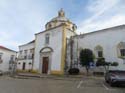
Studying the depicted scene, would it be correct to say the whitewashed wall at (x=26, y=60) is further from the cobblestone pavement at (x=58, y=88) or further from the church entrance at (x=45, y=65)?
the cobblestone pavement at (x=58, y=88)

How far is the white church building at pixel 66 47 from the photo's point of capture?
2000cm

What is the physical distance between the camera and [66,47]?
79.8 feet

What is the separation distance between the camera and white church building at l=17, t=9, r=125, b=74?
20.0m

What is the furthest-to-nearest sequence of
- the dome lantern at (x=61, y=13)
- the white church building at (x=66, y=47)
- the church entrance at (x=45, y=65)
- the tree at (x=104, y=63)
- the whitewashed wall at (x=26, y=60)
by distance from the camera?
the dome lantern at (x=61, y=13)
the whitewashed wall at (x=26, y=60)
the church entrance at (x=45, y=65)
the white church building at (x=66, y=47)
the tree at (x=104, y=63)

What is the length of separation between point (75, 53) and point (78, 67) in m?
2.48

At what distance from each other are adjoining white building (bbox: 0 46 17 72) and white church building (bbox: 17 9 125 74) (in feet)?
28.7

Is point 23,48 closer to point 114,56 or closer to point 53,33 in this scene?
point 53,33

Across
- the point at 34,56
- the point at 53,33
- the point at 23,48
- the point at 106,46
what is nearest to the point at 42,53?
the point at 34,56

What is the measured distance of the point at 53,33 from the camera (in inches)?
1040

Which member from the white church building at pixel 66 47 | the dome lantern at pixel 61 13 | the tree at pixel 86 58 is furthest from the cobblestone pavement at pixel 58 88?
the dome lantern at pixel 61 13

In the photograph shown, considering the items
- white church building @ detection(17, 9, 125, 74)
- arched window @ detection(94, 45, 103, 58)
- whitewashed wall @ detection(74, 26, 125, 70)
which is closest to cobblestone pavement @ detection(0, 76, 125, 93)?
whitewashed wall @ detection(74, 26, 125, 70)

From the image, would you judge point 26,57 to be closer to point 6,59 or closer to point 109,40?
point 6,59

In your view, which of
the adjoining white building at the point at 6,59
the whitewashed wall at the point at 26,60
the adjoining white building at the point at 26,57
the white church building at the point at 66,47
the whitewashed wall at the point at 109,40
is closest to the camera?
the whitewashed wall at the point at 109,40

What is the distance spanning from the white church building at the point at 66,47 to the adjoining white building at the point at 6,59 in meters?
8.74
